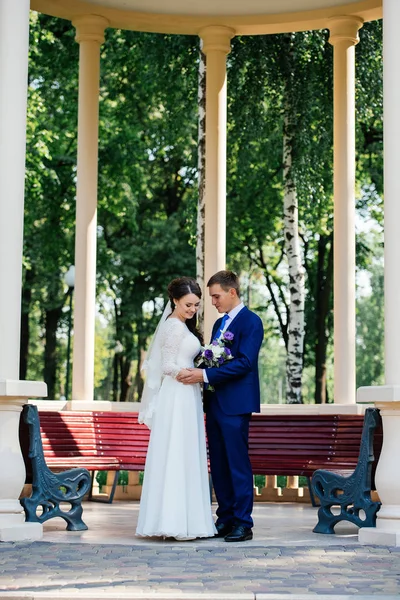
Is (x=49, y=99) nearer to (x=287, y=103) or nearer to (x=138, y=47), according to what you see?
(x=138, y=47)

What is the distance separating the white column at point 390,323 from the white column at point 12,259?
12.8 ft

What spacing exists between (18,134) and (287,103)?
16.5m

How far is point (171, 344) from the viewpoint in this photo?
13156 millimetres

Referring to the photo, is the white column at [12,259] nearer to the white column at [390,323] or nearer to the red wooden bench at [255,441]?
the red wooden bench at [255,441]

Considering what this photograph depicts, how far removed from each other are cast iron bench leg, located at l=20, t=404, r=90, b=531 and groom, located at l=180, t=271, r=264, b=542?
1.80m

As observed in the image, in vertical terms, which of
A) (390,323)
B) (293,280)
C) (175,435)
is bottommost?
(175,435)

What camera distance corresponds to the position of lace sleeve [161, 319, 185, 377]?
13.1 metres

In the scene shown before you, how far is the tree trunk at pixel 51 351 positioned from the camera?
40.7 metres

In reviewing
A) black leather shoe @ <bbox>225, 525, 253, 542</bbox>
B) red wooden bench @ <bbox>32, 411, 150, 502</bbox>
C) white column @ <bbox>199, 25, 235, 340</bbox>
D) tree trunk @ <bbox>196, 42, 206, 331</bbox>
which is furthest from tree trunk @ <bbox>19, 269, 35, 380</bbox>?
black leather shoe @ <bbox>225, 525, 253, 542</bbox>

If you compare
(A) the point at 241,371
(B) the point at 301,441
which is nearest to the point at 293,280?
(B) the point at 301,441

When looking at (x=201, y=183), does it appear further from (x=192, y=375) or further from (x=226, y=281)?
(x=192, y=375)

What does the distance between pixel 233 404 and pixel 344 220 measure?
7143 millimetres

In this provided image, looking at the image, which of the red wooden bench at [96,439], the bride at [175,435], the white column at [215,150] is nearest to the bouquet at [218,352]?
the bride at [175,435]

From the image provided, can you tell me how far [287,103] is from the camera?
2873 cm
